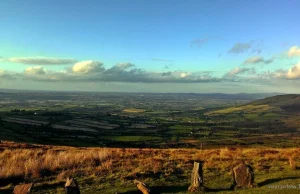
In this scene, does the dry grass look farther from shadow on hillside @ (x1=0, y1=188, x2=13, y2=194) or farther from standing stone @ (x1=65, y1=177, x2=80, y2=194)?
standing stone @ (x1=65, y1=177, x2=80, y2=194)

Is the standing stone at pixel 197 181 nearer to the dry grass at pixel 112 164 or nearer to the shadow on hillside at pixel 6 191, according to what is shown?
the dry grass at pixel 112 164

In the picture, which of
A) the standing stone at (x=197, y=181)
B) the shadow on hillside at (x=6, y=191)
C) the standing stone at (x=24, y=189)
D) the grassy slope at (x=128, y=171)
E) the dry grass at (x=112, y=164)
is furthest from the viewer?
the dry grass at (x=112, y=164)

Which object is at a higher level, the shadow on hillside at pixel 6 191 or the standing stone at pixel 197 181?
the standing stone at pixel 197 181

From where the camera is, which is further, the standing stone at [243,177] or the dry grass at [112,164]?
the dry grass at [112,164]

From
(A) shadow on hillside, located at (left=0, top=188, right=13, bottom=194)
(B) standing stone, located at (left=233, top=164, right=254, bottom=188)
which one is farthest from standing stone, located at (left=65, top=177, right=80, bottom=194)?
(B) standing stone, located at (left=233, top=164, right=254, bottom=188)

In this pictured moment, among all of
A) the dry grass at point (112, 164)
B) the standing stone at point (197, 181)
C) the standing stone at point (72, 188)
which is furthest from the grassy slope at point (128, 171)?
the standing stone at point (72, 188)

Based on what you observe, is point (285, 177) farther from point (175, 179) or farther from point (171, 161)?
point (171, 161)

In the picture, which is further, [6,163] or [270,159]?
[270,159]

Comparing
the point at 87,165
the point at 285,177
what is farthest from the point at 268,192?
the point at 87,165
